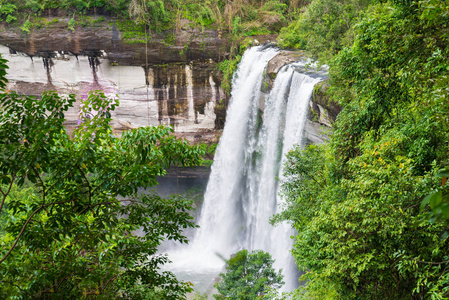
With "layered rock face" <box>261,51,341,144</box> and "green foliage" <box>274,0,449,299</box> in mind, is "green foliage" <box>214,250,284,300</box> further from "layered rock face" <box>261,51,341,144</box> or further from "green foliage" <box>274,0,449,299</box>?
"layered rock face" <box>261,51,341,144</box>

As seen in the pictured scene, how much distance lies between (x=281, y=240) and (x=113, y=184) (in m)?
10.9

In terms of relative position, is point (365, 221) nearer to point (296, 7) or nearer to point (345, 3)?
point (345, 3)

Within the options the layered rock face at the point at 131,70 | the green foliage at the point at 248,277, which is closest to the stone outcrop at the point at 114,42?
the layered rock face at the point at 131,70

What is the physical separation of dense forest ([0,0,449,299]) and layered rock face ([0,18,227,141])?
11.3 meters

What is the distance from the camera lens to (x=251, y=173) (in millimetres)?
17125

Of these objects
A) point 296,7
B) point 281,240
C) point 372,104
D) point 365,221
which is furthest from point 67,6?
point 365,221

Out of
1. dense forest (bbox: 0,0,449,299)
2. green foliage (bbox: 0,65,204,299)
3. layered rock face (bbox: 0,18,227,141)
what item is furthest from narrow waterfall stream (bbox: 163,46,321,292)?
green foliage (bbox: 0,65,204,299)

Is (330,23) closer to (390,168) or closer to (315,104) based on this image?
(315,104)

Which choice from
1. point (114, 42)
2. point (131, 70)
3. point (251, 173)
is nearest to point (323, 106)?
point (251, 173)

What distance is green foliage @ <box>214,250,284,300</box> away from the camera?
28.5 ft

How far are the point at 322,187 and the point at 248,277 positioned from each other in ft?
9.93

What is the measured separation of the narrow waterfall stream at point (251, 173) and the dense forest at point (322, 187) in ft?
12.7

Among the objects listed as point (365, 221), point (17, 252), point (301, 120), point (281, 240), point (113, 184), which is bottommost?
point (281, 240)

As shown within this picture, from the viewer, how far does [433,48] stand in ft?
15.0
